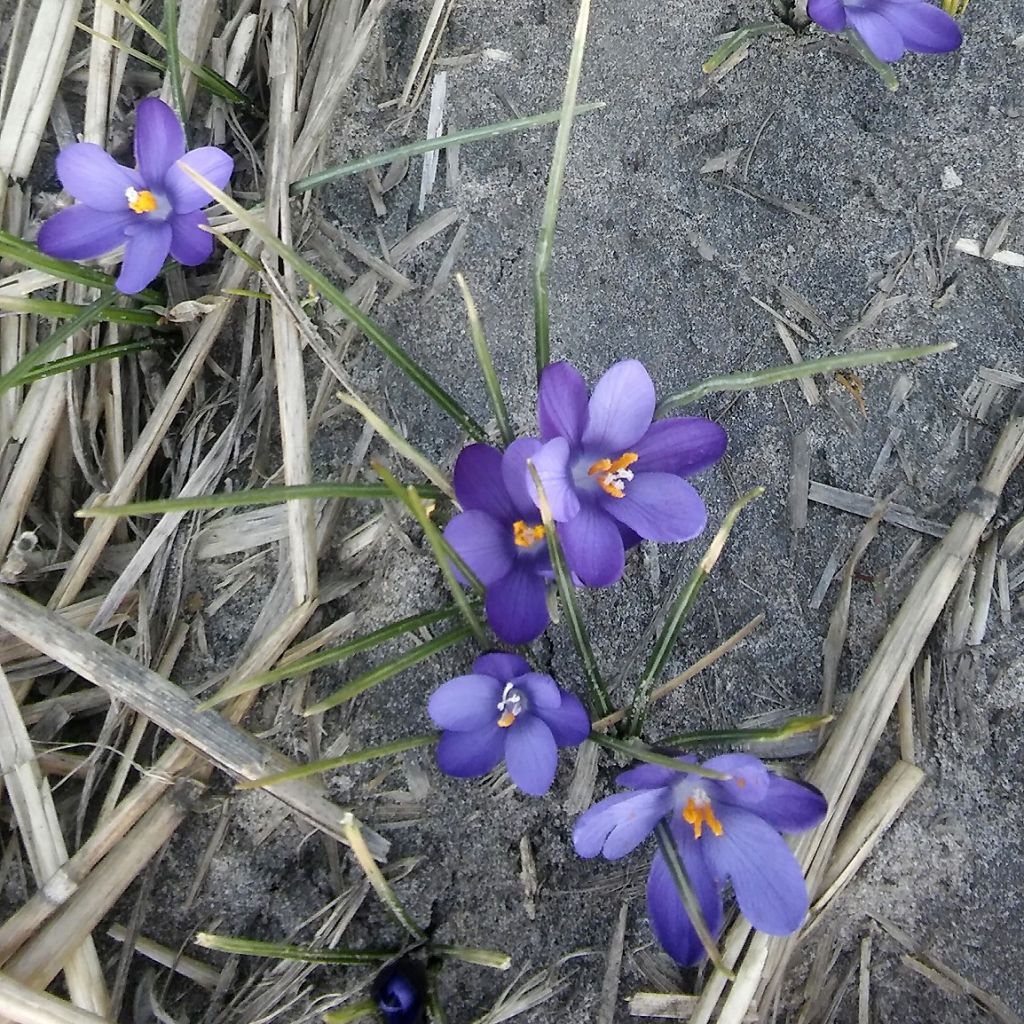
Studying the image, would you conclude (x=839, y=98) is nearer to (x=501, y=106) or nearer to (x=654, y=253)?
(x=654, y=253)

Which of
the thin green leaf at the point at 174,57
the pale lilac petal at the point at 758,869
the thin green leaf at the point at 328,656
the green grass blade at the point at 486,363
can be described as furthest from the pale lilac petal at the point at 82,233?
the pale lilac petal at the point at 758,869

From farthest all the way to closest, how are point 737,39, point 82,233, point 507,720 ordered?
point 737,39
point 82,233
point 507,720

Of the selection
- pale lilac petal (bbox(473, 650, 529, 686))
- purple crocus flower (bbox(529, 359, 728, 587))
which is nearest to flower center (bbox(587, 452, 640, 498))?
purple crocus flower (bbox(529, 359, 728, 587))

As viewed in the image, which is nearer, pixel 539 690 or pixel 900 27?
pixel 539 690

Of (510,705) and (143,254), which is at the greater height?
(143,254)

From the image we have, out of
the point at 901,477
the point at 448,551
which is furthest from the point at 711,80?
the point at 448,551

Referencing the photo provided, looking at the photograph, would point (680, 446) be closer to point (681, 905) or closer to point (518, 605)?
point (518, 605)

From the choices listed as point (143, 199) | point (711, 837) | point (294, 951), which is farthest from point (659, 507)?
point (143, 199)

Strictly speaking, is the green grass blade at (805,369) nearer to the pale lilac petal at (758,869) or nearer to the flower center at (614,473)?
the flower center at (614,473)
